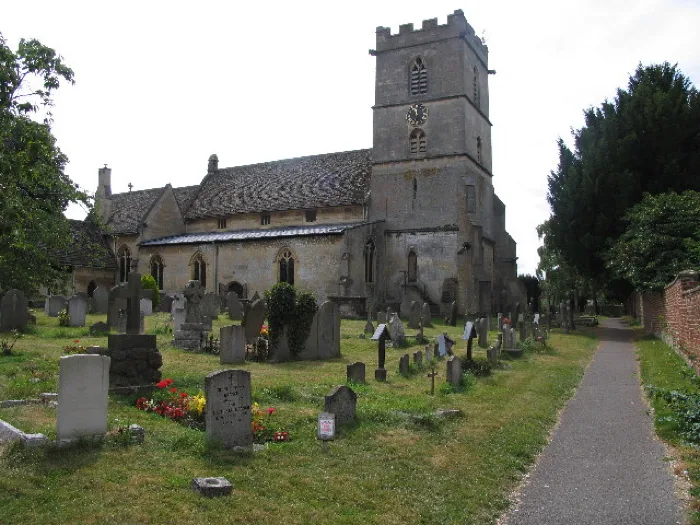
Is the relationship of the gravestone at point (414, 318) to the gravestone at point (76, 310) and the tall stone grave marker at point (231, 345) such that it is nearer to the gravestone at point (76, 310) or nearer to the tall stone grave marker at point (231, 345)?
the tall stone grave marker at point (231, 345)

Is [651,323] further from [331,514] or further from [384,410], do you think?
[331,514]

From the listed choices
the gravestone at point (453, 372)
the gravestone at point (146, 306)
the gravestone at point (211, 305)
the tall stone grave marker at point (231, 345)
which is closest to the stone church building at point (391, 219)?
the gravestone at point (211, 305)

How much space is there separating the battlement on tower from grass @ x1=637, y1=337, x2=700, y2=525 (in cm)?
2220

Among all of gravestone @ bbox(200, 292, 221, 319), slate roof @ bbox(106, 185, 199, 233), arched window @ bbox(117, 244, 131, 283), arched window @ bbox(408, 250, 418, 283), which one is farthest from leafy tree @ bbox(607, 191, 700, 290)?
arched window @ bbox(117, 244, 131, 283)

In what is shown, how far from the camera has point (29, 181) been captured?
35.0ft

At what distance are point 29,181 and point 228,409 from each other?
6378 millimetres

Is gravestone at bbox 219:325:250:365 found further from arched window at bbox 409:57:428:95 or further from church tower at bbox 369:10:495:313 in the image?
arched window at bbox 409:57:428:95

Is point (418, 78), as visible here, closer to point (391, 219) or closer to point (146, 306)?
point (391, 219)

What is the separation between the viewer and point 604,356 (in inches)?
751

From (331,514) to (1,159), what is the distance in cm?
573

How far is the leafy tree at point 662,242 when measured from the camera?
22.1m

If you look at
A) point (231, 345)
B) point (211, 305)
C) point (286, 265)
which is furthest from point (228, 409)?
point (286, 265)

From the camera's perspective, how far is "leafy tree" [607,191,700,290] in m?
22.1

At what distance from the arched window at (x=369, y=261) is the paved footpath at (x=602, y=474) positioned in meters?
22.2
